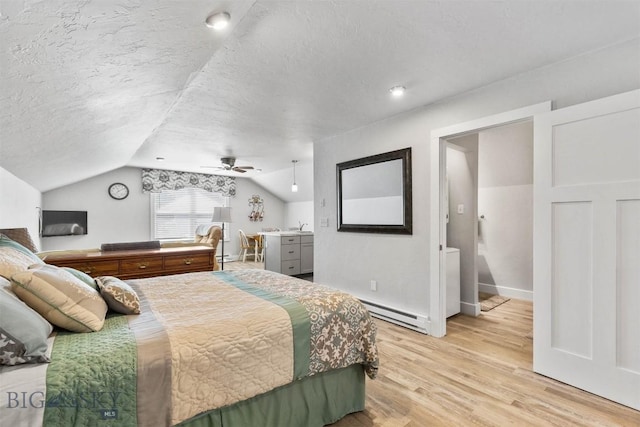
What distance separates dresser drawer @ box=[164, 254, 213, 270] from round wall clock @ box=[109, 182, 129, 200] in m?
3.73

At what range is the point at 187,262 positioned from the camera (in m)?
3.92

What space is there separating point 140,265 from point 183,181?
393cm

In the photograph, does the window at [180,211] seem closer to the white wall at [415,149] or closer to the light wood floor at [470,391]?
the white wall at [415,149]

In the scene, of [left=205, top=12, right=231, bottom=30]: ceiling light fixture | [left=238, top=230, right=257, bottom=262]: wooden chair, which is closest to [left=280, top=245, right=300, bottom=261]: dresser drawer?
[left=238, top=230, right=257, bottom=262]: wooden chair

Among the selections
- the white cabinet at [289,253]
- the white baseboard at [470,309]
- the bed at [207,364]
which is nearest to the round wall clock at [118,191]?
the white cabinet at [289,253]

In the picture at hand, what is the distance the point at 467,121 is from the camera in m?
2.65

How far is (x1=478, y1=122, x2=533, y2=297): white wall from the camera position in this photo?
420 centimetres

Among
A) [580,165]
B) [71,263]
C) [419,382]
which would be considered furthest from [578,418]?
[71,263]

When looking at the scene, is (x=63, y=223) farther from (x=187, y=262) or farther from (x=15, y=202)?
(x=187, y=262)

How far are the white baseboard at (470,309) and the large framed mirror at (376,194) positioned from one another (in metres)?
1.36

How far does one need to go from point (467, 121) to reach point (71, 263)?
13.8ft

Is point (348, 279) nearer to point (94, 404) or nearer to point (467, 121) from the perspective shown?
point (467, 121)

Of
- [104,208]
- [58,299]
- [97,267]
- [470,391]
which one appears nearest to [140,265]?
[97,267]

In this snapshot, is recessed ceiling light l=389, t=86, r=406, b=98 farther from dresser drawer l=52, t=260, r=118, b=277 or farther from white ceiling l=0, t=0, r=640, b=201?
dresser drawer l=52, t=260, r=118, b=277
